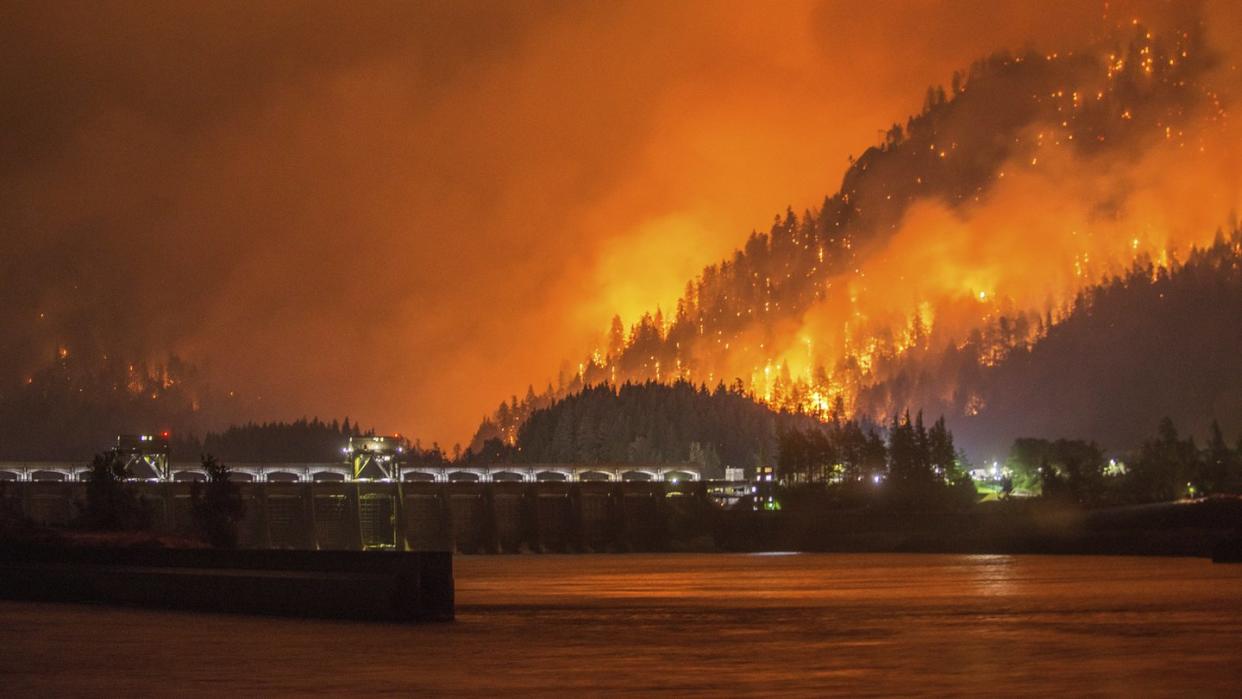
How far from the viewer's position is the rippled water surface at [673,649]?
727 inches

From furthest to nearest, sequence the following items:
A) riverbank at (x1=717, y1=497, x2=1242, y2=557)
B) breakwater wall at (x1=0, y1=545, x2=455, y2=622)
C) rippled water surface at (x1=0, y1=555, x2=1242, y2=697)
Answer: riverbank at (x1=717, y1=497, x2=1242, y2=557) < breakwater wall at (x1=0, y1=545, x2=455, y2=622) < rippled water surface at (x1=0, y1=555, x2=1242, y2=697)

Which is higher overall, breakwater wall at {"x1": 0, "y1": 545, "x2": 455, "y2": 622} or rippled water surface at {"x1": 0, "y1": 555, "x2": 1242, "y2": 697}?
breakwater wall at {"x1": 0, "y1": 545, "x2": 455, "y2": 622}

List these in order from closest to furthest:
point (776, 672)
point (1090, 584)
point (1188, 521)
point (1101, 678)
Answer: point (1101, 678) → point (776, 672) → point (1090, 584) → point (1188, 521)

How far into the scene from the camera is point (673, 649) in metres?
23.5

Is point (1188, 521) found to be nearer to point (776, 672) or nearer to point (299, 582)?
point (299, 582)

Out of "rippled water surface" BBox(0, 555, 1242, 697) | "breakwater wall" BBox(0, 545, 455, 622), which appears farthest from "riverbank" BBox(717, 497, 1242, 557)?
"breakwater wall" BBox(0, 545, 455, 622)

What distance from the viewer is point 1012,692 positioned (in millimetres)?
17297

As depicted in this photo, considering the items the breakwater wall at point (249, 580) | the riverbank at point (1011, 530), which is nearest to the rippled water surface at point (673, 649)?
the breakwater wall at point (249, 580)

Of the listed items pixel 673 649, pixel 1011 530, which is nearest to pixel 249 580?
pixel 673 649

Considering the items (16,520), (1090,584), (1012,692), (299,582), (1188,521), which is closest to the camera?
(1012,692)

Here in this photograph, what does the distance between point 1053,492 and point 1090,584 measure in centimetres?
14965

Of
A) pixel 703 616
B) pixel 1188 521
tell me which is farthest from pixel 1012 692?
pixel 1188 521

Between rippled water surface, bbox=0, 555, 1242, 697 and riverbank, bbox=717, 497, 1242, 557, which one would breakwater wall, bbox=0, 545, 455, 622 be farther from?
riverbank, bbox=717, 497, 1242, 557

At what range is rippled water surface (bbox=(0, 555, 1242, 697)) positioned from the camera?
18469 mm
